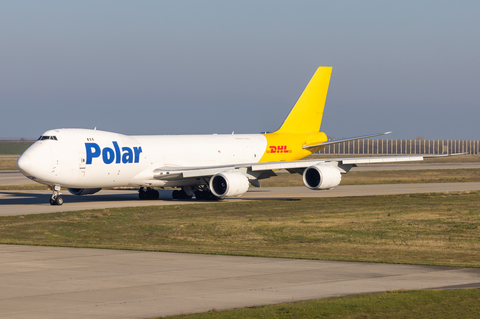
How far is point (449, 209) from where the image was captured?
3353 centimetres

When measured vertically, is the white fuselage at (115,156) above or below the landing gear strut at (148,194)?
above

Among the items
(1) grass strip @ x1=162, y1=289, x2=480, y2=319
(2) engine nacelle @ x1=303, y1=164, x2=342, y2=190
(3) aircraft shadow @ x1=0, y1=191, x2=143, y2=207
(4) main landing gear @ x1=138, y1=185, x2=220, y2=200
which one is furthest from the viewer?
(4) main landing gear @ x1=138, y1=185, x2=220, y2=200

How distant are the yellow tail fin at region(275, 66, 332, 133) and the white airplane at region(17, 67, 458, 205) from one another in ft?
1.34

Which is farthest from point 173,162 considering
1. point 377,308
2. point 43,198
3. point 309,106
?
point 377,308

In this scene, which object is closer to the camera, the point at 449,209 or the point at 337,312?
the point at 337,312

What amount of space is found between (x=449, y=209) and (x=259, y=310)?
79.7 feet

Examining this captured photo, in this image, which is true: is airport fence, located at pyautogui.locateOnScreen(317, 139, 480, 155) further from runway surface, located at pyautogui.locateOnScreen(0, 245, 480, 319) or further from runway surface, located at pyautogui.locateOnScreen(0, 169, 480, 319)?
runway surface, located at pyautogui.locateOnScreen(0, 245, 480, 319)

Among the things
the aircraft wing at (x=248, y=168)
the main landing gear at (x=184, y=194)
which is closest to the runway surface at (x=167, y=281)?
the aircraft wing at (x=248, y=168)

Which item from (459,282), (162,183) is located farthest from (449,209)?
(459,282)

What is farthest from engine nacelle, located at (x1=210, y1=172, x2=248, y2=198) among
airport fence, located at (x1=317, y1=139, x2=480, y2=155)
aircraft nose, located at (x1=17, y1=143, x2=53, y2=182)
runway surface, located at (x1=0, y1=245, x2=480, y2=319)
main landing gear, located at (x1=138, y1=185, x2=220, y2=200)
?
airport fence, located at (x1=317, y1=139, x2=480, y2=155)

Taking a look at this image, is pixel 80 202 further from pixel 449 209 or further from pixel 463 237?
pixel 463 237

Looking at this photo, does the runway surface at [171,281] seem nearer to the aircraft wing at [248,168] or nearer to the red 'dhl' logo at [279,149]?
the aircraft wing at [248,168]

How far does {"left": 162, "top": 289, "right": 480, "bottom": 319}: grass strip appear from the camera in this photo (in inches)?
442

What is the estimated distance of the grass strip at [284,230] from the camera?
20.9 m
